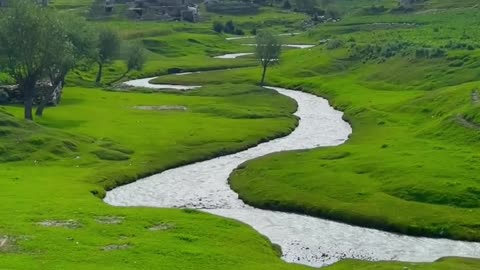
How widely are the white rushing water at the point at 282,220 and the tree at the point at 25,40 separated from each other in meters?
28.7

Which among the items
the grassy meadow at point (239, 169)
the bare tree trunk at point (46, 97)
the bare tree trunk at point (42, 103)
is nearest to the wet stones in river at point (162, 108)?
the grassy meadow at point (239, 169)

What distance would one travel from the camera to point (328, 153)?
89938 mm

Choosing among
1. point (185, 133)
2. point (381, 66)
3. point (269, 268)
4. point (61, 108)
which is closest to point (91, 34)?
point (61, 108)

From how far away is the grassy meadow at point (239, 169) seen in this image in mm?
53719

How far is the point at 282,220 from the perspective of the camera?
6681 cm

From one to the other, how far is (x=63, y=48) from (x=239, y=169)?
120 ft

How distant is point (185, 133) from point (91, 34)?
41.6 meters

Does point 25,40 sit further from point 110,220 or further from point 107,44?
point 107,44

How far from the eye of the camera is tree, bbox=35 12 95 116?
352 ft

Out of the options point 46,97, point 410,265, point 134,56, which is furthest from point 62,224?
point 134,56

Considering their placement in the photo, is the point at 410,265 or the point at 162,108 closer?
the point at 410,265

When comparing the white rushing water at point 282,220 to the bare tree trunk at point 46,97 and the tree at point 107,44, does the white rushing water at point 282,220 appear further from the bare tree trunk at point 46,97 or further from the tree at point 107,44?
the tree at point 107,44

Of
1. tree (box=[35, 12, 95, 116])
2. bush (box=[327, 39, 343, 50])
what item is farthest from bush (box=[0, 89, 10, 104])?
bush (box=[327, 39, 343, 50])

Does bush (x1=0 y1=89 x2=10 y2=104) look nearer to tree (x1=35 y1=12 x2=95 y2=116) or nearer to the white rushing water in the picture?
tree (x1=35 y1=12 x2=95 y2=116)
